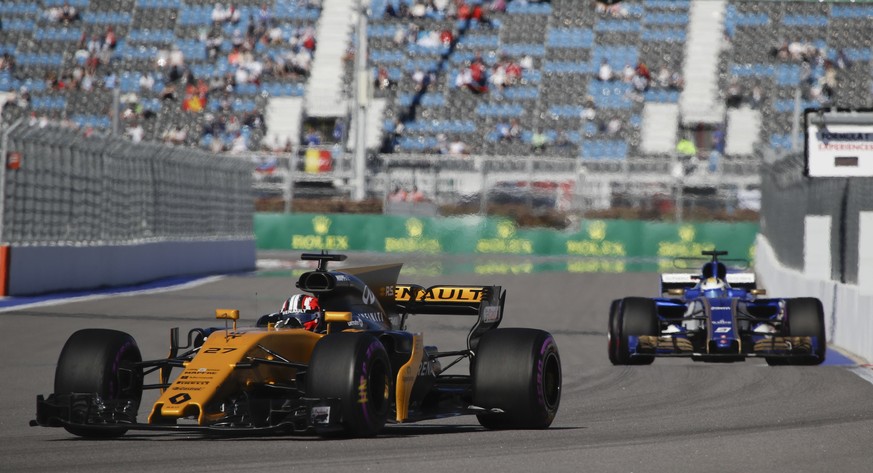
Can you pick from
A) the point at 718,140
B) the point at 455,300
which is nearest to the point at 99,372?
the point at 455,300

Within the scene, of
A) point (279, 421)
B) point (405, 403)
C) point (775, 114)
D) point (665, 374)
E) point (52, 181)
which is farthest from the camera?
point (775, 114)

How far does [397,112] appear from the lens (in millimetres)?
47094

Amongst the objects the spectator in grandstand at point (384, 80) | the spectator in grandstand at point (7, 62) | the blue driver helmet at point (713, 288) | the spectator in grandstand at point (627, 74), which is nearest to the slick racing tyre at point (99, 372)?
the blue driver helmet at point (713, 288)

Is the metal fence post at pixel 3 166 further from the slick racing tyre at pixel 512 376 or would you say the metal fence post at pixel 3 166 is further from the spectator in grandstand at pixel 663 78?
the spectator in grandstand at pixel 663 78

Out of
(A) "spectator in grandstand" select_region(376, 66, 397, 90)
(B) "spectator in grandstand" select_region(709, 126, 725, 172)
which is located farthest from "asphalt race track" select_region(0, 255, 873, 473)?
(A) "spectator in grandstand" select_region(376, 66, 397, 90)

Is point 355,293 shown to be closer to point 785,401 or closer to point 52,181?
point 785,401

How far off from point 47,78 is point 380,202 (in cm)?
1559

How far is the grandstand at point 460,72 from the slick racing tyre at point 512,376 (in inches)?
1356

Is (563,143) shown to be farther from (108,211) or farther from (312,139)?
(108,211)

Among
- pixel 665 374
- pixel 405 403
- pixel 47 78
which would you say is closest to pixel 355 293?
pixel 405 403

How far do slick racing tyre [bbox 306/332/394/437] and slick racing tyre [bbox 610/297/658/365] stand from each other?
6097 millimetres

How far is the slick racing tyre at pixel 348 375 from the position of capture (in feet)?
24.9

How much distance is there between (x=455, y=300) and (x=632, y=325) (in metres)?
4.22

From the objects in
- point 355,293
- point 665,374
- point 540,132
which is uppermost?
point 540,132
